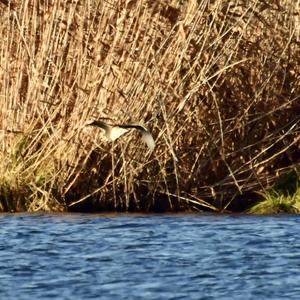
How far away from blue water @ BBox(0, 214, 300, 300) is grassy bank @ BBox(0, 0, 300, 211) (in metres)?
0.30

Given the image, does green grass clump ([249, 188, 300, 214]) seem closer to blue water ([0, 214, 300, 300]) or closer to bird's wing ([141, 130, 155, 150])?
blue water ([0, 214, 300, 300])

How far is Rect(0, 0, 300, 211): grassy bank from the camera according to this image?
34.6ft

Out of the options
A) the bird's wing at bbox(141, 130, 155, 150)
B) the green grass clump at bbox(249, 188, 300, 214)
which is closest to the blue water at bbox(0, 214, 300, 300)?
the green grass clump at bbox(249, 188, 300, 214)

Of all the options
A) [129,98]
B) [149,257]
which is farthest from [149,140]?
[149,257]

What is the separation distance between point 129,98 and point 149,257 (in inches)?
83.5

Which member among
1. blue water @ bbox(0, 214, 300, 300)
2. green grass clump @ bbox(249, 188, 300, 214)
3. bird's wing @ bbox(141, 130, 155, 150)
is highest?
bird's wing @ bbox(141, 130, 155, 150)

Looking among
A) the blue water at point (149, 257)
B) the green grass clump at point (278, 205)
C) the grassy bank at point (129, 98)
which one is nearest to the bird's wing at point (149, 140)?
the blue water at point (149, 257)

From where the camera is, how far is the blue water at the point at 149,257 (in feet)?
24.6

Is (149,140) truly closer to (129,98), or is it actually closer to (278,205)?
(129,98)

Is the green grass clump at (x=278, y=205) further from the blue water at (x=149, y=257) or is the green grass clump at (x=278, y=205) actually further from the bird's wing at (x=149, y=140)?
the bird's wing at (x=149, y=140)

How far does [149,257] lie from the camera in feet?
28.8

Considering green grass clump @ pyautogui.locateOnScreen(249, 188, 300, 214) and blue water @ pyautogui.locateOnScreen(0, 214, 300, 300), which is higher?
green grass clump @ pyautogui.locateOnScreen(249, 188, 300, 214)

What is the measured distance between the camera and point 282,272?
8.10 m

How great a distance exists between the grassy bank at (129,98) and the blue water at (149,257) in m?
0.30
